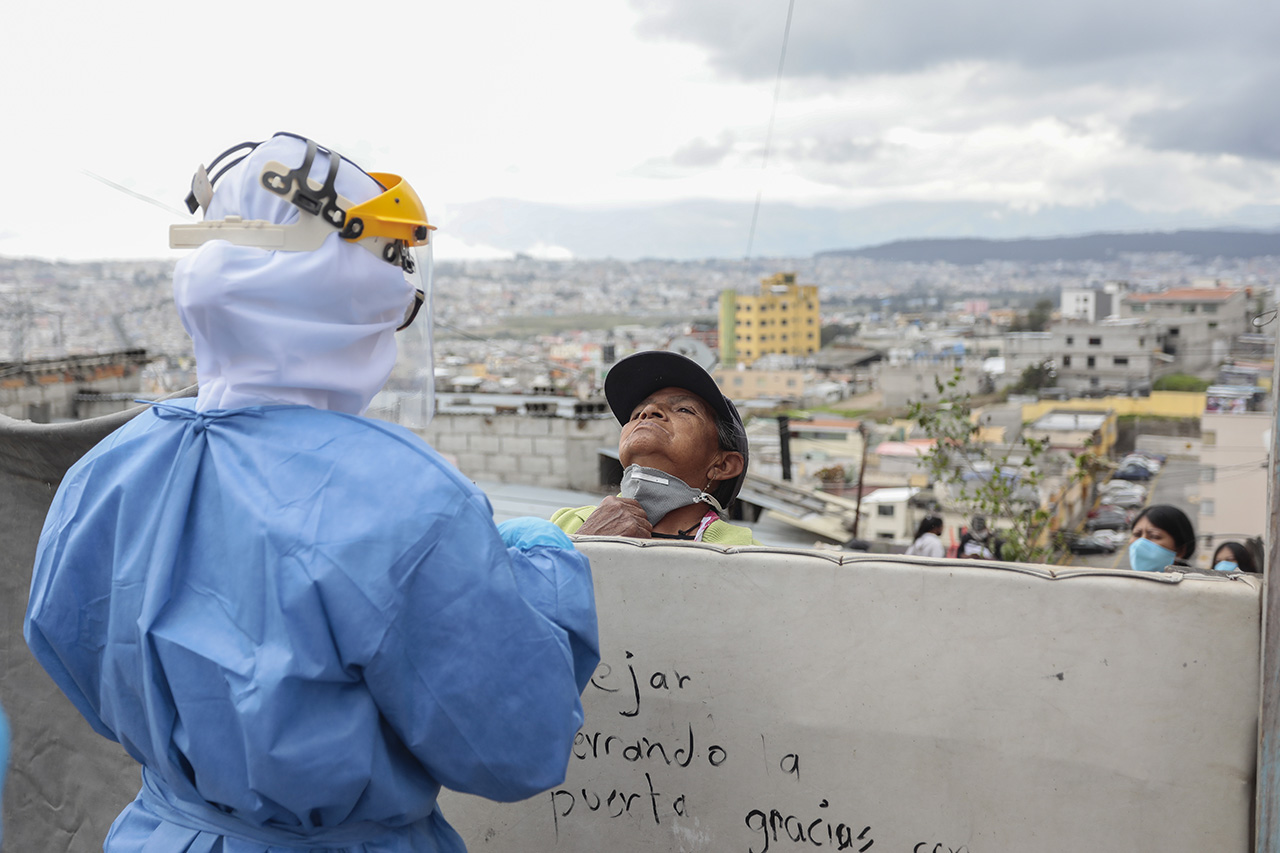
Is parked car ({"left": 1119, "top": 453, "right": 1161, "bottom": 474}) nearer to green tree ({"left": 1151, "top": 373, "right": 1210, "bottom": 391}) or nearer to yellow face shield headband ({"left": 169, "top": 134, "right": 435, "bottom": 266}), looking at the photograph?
green tree ({"left": 1151, "top": 373, "right": 1210, "bottom": 391})

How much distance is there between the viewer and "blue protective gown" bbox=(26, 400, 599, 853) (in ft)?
4.21

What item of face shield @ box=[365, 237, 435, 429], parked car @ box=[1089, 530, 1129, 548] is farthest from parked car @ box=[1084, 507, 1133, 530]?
face shield @ box=[365, 237, 435, 429]

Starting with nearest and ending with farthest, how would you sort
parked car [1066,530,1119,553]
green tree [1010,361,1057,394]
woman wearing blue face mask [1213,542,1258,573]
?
woman wearing blue face mask [1213,542,1258,573] → parked car [1066,530,1119,553] → green tree [1010,361,1057,394]

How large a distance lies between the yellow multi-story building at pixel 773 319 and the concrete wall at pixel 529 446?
3640 cm

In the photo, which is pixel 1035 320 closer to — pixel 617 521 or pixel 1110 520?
pixel 1110 520

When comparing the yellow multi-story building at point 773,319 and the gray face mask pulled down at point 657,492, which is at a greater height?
the yellow multi-story building at point 773,319

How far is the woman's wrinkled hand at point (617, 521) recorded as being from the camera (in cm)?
244

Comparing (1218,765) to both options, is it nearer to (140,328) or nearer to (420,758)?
(420,758)

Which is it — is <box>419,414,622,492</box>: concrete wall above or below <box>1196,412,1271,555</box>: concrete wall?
above

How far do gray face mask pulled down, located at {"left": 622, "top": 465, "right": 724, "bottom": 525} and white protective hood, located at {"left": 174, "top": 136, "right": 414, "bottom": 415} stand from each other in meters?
1.25

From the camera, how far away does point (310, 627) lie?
4.18 ft

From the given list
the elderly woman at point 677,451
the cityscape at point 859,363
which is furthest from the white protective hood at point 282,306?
the cityscape at point 859,363

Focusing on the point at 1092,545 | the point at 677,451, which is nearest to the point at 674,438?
the point at 677,451

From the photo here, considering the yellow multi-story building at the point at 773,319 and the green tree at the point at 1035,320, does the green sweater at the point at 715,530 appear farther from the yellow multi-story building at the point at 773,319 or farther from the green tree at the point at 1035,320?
the green tree at the point at 1035,320
